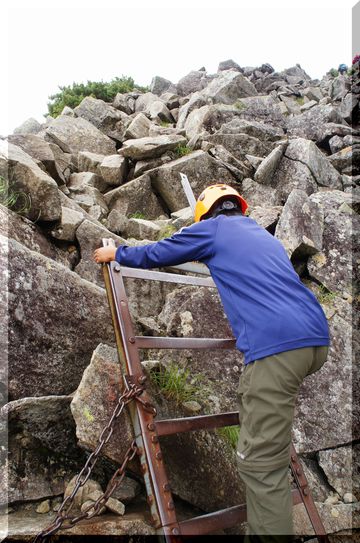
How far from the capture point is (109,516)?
337cm

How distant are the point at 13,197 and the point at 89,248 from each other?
4.37 ft

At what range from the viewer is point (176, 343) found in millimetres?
3865

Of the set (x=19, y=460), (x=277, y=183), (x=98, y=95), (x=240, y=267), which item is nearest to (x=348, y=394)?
(x=240, y=267)

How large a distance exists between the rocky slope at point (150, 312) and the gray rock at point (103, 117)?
13.5 ft

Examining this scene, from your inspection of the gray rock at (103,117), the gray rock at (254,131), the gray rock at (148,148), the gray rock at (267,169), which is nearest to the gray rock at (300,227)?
the gray rock at (267,169)

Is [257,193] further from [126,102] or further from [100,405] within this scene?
[126,102]

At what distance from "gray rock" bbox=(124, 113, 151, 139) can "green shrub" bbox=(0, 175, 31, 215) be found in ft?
25.6

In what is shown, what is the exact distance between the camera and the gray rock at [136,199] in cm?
964

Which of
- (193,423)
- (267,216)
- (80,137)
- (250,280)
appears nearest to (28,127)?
(80,137)

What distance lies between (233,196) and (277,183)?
20.6ft

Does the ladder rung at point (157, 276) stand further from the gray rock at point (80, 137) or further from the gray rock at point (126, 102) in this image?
the gray rock at point (126, 102)

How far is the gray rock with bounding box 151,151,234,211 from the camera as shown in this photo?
9.71 metres

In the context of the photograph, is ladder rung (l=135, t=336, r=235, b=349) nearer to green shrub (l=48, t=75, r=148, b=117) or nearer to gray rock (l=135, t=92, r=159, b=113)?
gray rock (l=135, t=92, r=159, b=113)

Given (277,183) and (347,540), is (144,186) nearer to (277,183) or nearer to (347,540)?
(277,183)
